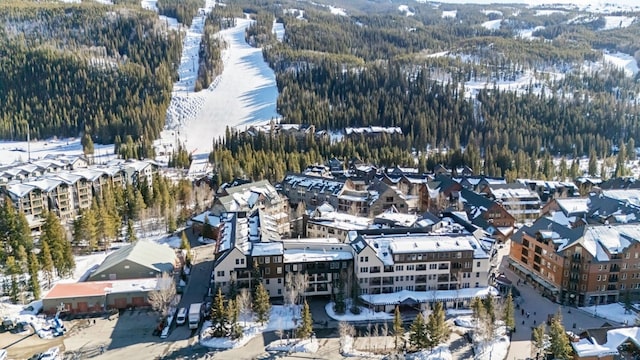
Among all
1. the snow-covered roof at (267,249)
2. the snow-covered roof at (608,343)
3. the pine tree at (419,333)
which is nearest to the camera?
the snow-covered roof at (608,343)

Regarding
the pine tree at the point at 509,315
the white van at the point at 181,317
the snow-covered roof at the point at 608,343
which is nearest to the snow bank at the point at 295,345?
the white van at the point at 181,317

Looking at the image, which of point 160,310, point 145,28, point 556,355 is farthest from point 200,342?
point 145,28

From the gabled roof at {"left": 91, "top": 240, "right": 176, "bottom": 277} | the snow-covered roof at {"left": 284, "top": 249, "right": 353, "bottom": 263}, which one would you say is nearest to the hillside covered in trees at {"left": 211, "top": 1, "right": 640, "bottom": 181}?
the gabled roof at {"left": 91, "top": 240, "right": 176, "bottom": 277}

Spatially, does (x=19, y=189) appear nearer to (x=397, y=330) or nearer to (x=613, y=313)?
(x=397, y=330)

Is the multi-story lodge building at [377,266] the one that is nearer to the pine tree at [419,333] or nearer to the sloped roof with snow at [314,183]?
the pine tree at [419,333]

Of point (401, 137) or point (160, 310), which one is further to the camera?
point (401, 137)

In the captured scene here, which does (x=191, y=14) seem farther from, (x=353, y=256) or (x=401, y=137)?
(x=353, y=256)
